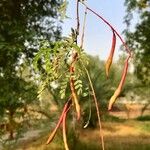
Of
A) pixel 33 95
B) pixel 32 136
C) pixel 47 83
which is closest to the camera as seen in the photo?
pixel 47 83

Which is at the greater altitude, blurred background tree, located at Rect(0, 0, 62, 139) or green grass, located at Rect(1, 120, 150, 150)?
blurred background tree, located at Rect(0, 0, 62, 139)

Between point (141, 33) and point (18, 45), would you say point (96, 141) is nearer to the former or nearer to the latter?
point (141, 33)

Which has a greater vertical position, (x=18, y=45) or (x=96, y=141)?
(x=18, y=45)

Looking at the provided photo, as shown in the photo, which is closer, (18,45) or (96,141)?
(18,45)

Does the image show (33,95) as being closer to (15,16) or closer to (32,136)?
(15,16)

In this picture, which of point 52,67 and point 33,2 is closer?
point 52,67

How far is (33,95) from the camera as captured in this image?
10570 mm

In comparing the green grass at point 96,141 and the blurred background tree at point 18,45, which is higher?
the blurred background tree at point 18,45

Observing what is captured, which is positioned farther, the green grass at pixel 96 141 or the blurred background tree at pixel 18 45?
the green grass at pixel 96 141

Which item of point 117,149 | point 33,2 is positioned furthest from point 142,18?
point 33,2

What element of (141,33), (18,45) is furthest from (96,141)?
(18,45)

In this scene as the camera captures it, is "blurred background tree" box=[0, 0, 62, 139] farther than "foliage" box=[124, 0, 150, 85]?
No

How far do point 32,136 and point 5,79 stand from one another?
8566 mm

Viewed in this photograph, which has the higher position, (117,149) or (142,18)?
(142,18)
